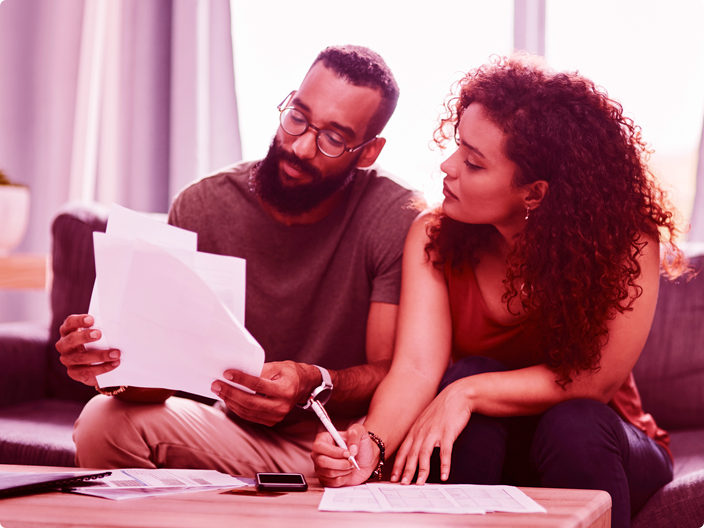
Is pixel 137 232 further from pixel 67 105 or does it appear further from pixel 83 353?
pixel 67 105

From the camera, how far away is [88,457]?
1.17 metres

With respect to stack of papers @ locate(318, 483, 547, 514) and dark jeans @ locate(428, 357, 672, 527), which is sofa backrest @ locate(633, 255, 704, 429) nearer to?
dark jeans @ locate(428, 357, 672, 527)

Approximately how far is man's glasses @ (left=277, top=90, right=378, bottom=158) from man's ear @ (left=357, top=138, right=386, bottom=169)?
0.27 feet

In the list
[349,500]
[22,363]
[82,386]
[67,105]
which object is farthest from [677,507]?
[67,105]

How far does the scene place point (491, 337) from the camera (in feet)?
4.06

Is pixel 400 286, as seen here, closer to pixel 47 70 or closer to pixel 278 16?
pixel 278 16

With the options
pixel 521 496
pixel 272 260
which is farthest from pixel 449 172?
pixel 521 496

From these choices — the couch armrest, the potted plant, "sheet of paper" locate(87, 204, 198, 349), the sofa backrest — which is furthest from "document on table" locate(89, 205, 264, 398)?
the potted plant

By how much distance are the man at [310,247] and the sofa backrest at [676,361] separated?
2.37 ft

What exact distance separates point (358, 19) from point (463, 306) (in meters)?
1.48

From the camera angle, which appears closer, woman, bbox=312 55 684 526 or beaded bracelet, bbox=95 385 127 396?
woman, bbox=312 55 684 526

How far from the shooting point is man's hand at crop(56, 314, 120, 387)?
0.91 meters

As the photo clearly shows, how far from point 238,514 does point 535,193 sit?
757 millimetres

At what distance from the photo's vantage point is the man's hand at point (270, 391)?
0.94 m
